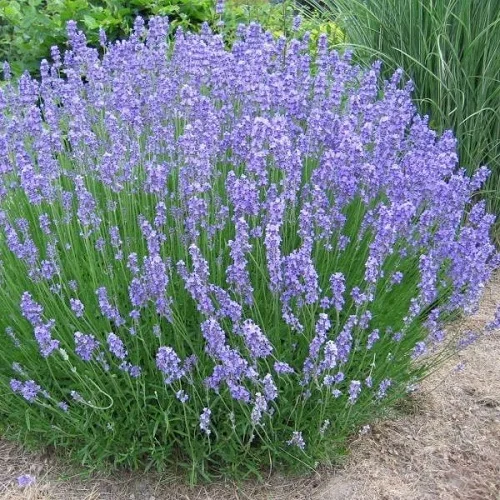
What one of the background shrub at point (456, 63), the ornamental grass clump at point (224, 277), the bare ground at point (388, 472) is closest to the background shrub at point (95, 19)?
Result: the background shrub at point (456, 63)

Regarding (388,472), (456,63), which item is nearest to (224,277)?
(388,472)


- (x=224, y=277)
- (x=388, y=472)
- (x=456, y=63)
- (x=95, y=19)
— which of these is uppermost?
(x=456, y=63)

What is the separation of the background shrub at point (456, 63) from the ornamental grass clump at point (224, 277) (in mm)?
1088

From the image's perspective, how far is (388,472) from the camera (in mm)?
2988

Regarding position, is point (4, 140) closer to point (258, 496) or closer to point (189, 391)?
point (189, 391)

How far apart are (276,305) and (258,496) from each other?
2.58ft

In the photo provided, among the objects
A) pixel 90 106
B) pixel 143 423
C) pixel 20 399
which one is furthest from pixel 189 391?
pixel 90 106

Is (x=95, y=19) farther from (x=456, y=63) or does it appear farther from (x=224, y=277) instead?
(x=224, y=277)

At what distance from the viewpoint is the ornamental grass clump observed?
8.36 feet

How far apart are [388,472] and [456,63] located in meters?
2.54

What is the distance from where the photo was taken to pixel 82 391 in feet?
9.29

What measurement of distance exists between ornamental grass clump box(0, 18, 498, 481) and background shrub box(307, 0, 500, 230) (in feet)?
3.57

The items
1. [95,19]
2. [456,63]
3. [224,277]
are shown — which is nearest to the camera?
[224,277]

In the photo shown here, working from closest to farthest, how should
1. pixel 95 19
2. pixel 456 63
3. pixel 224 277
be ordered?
pixel 224 277
pixel 456 63
pixel 95 19
